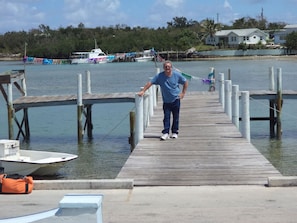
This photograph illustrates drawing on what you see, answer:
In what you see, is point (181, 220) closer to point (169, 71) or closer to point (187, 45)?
point (169, 71)

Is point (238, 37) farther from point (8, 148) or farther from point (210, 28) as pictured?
point (8, 148)

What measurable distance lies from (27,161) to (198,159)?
Result: 552 centimetres

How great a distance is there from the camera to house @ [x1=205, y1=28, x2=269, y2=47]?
140m

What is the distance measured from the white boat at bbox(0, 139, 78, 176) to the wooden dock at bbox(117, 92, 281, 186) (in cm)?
243

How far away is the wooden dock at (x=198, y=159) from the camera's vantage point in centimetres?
942

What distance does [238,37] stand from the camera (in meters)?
141

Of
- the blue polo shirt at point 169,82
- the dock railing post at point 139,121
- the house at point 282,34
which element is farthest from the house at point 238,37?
the blue polo shirt at point 169,82

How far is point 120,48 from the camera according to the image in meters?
139

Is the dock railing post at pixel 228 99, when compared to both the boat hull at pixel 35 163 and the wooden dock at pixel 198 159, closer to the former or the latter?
the wooden dock at pixel 198 159

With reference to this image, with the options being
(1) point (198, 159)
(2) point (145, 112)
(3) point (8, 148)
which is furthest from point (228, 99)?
(1) point (198, 159)

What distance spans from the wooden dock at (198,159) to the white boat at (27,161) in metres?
2.43

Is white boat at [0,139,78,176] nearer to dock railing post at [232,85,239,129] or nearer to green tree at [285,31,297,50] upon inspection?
dock railing post at [232,85,239,129]

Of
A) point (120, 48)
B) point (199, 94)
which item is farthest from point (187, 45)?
point (199, 94)

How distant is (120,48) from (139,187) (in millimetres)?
131162
